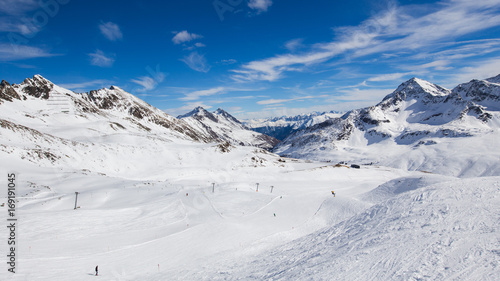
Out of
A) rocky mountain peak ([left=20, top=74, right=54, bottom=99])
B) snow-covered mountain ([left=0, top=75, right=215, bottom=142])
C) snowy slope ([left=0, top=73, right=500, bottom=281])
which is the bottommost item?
snowy slope ([left=0, top=73, right=500, bottom=281])

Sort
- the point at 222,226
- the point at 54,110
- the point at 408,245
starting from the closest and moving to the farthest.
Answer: the point at 408,245, the point at 222,226, the point at 54,110

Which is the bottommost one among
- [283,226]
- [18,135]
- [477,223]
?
[283,226]

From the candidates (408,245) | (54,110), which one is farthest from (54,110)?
(408,245)

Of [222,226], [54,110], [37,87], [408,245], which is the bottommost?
[222,226]

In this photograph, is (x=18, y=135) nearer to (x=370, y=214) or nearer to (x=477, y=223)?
(x=370, y=214)

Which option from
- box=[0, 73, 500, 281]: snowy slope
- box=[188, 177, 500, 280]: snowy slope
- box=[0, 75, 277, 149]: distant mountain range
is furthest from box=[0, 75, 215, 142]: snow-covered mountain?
box=[188, 177, 500, 280]: snowy slope

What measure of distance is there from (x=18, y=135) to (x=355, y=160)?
19556 centimetres

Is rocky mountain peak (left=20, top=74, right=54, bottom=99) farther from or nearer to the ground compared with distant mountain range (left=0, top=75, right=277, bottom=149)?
farther from the ground

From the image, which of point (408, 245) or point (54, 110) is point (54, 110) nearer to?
point (54, 110)

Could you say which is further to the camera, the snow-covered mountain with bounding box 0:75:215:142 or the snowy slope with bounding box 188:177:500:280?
the snow-covered mountain with bounding box 0:75:215:142

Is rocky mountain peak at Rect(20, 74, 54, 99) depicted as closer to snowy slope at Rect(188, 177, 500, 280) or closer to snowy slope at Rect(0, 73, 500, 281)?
snowy slope at Rect(0, 73, 500, 281)

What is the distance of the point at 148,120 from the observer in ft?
624

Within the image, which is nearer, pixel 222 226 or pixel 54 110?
pixel 222 226

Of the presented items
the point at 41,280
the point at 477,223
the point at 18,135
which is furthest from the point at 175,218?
the point at 18,135
